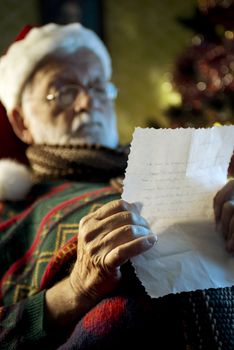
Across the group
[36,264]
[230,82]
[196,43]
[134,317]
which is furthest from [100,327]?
[196,43]

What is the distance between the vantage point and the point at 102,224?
0.61 m

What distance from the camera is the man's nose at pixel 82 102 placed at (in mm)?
1172

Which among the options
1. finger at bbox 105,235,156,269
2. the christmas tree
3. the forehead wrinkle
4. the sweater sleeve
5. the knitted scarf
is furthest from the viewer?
the christmas tree

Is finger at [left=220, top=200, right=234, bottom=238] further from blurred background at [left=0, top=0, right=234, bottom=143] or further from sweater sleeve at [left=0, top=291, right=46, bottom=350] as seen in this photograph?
blurred background at [left=0, top=0, right=234, bottom=143]

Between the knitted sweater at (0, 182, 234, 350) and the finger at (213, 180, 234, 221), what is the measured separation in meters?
0.12

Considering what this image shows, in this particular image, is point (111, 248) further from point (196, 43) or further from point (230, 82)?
point (196, 43)

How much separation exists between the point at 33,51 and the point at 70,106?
0.75 feet

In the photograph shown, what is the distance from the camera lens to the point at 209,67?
1.55 m

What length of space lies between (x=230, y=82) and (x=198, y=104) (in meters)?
0.18

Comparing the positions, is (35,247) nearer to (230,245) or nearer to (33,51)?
(230,245)

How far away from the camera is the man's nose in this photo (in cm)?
117

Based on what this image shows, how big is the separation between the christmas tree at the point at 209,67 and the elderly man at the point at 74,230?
399 millimetres

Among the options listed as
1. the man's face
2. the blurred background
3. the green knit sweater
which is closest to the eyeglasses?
the man's face

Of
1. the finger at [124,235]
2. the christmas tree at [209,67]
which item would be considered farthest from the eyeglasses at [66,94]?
the finger at [124,235]
